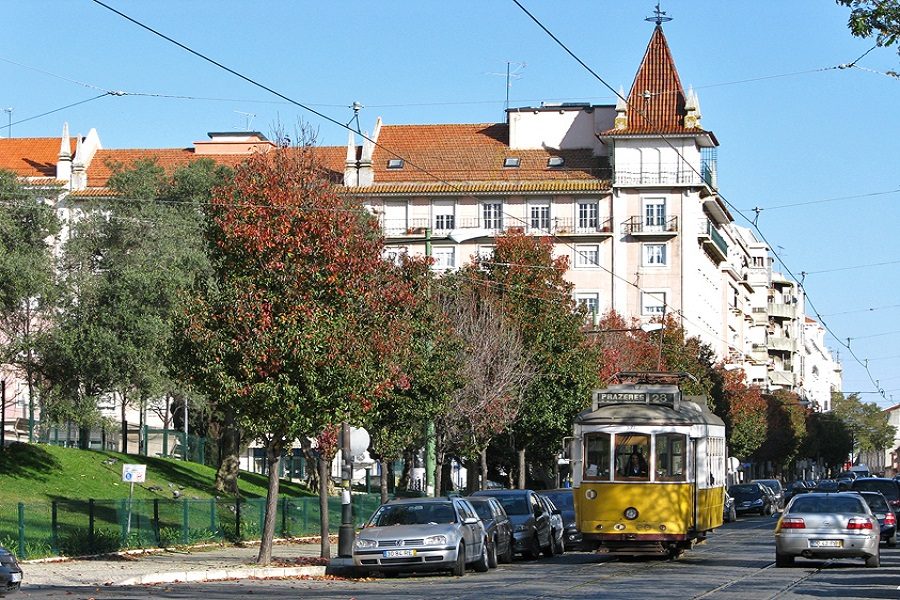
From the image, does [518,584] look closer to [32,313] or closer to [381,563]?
[381,563]

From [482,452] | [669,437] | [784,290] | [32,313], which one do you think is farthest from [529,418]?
[784,290]

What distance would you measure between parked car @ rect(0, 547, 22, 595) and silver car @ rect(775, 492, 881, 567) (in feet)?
48.5

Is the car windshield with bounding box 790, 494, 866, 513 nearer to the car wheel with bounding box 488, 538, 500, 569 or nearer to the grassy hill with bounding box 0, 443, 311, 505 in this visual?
the car wheel with bounding box 488, 538, 500, 569

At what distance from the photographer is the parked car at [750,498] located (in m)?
67.8

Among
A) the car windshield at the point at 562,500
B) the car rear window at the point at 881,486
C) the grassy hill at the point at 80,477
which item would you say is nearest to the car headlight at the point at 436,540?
the car windshield at the point at 562,500

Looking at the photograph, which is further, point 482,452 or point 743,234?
point 743,234

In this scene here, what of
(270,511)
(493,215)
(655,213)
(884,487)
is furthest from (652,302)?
(270,511)

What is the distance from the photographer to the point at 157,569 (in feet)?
92.4

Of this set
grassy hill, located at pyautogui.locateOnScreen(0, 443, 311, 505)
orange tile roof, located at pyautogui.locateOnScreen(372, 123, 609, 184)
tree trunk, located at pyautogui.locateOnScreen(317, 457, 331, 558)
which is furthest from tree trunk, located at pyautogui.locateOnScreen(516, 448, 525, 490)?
orange tile roof, located at pyautogui.locateOnScreen(372, 123, 609, 184)

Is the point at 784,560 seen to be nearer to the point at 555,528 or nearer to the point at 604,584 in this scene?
the point at 604,584

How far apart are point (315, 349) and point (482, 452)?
2321cm

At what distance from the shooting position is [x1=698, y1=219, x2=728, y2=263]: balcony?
321 ft

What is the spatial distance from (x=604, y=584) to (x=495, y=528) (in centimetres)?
688

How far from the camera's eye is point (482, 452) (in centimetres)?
5153
